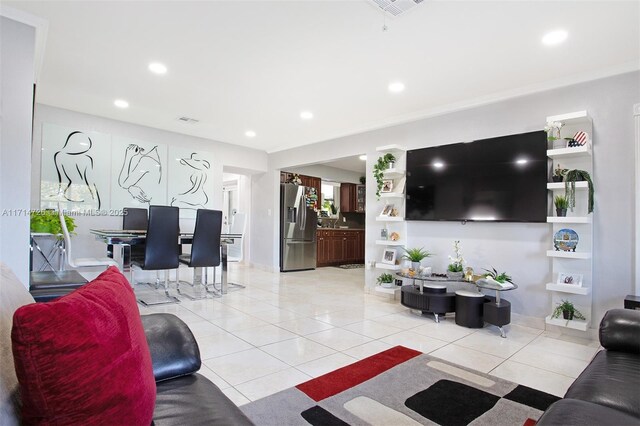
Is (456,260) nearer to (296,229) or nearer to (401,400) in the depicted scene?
(401,400)

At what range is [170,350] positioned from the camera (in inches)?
53.5

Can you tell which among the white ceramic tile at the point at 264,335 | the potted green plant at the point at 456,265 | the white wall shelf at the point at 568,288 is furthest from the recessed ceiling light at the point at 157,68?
the white wall shelf at the point at 568,288

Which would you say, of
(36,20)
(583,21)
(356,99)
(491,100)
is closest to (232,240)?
(356,99)

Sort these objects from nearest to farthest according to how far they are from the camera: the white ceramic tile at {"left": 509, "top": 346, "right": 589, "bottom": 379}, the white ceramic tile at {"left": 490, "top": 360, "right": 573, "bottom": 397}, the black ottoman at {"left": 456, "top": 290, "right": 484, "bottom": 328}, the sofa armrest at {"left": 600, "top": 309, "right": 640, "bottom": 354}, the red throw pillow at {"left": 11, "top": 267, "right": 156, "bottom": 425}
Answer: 1. the red throw pillow at {"left": 11, "top": 267, "right": 156, "bottom": 425}
2. the sofa armrest at {"left": 600, "top": 309, "right": 640, "bottom": 354}
3. the white ceramic tile at {"left": 490, "top": 360, "right": 573, "bottom": 397}
4. the white ceramic tile at {"left": 509, "top": 346, "right": 589, "bottom": 379}
5. the black ottoman at {"left": 456, "top": 290, "right": 484, "bottom": 328}

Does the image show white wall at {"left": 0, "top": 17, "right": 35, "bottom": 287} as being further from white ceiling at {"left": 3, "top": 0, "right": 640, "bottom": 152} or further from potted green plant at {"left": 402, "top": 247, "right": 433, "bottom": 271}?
potted green plant at {"left": 402, "top": 247, "right": 433, "bottom": 271}

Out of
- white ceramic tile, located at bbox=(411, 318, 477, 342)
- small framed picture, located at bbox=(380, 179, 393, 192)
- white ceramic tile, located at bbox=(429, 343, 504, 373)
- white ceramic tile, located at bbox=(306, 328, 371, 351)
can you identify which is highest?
small framed picture, located at bbox=(380, 179, 393, 192)

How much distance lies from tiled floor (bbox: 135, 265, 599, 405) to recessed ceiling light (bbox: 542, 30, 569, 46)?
8.46ft

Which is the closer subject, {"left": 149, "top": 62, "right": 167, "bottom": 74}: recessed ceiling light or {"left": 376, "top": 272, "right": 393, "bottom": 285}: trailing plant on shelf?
{"left": 149, "top": 62, "right": 167, "bottom": 74}: recessed ceiling light

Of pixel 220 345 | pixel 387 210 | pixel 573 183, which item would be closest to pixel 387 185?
pixel 387 210

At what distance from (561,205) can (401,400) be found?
258cm

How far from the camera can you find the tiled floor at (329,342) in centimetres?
229

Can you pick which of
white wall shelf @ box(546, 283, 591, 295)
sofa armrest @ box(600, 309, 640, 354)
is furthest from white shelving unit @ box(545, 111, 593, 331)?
sofa armrest @ box(600, 309, 640, 354)

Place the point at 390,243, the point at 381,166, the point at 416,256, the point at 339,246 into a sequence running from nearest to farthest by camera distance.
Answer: the point at 416,256, the point at 390,243, the point at 381,166, the point at 339,246

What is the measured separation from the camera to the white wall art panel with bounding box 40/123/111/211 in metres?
4.57
